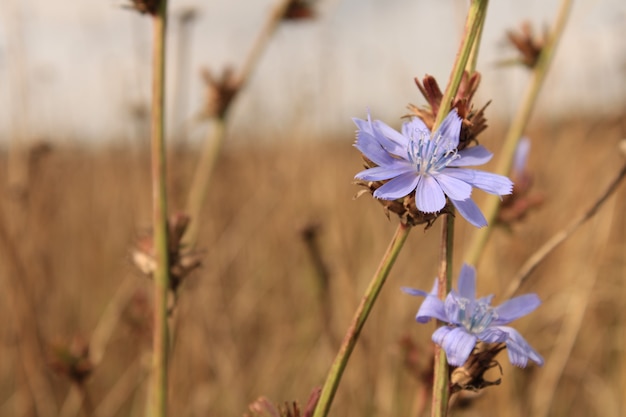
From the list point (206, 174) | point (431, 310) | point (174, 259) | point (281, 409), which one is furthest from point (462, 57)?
point (206, 174)

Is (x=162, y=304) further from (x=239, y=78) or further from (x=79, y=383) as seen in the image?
(x=239, y=78)

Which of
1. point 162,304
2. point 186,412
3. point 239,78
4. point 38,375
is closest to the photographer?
point 162,304

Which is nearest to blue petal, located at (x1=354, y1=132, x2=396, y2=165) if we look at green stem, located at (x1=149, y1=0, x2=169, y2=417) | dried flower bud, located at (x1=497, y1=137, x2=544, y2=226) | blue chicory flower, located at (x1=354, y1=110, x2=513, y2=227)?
blue chicory flower, located at (x1=354, y1=110, x2=513, y2=227)

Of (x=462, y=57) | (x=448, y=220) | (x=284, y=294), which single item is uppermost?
(x=462, y=57)

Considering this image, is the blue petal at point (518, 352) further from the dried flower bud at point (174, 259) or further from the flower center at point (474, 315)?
the dried flower bud at point (174, 259)

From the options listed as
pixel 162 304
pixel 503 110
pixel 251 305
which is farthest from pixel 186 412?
pixel 503 110

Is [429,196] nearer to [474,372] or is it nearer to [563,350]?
[474,372]
